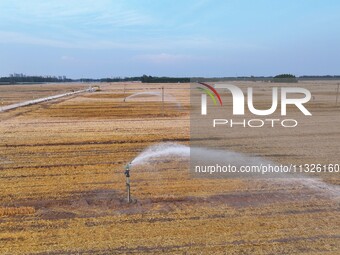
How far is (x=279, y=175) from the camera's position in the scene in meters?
9.69

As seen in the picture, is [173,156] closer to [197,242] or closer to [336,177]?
[336,177]

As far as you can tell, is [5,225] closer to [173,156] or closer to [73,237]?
[73,237]

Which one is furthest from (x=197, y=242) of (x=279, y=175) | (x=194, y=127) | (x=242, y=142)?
(x=194, y=127)

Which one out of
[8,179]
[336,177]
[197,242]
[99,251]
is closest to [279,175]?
[336,177]

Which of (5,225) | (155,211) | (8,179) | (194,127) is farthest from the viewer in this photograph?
(194,127)

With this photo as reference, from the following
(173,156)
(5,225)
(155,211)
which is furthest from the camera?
(173,156)

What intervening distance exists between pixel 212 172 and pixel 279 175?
196 cm

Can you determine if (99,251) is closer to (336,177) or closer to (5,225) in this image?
(5,225)

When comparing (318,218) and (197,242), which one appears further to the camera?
(318,218)

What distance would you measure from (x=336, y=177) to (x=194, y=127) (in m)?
9.72

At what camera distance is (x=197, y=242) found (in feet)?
19.4

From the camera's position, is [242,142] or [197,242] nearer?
[197,242]

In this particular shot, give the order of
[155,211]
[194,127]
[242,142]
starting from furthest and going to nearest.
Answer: [194,127] → [242,142] → [155,211]

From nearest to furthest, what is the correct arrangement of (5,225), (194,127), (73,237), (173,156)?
(73,237) → (5,225) → (173,156) → (194,127)
